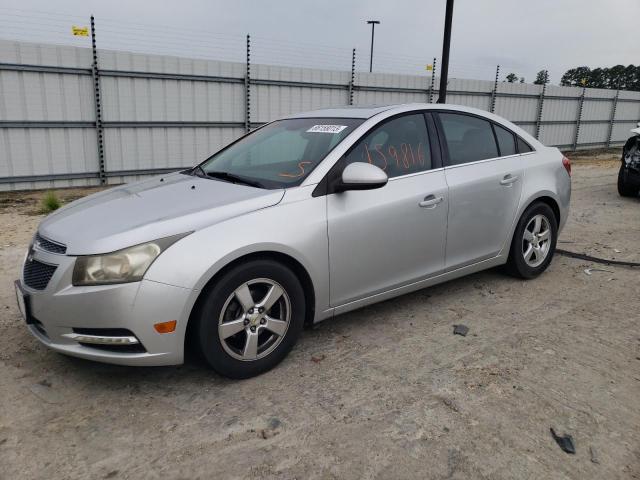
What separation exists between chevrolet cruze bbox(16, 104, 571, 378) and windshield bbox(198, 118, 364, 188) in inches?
0.7

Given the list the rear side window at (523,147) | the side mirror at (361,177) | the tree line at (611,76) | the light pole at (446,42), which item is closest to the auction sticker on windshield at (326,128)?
the side mirror at (361,177)

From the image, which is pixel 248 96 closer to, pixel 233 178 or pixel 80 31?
pixel 80 31

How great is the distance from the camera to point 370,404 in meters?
2.77

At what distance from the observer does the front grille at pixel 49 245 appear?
276 centimetres

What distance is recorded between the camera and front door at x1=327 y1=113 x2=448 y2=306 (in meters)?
3.29

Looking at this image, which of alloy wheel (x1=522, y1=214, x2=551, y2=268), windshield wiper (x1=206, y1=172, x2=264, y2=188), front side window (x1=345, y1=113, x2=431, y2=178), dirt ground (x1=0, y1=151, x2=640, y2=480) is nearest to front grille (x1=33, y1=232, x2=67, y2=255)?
dirt ground (x1=0, y1=151, x2=640, y2=480)

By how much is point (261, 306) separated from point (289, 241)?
0.40m

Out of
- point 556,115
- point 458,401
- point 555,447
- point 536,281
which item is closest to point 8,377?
point 458,401

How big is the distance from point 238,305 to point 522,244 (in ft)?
9.22

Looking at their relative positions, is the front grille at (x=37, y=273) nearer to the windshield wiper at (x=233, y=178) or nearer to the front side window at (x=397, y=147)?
the windshield wiper at (x=233, y=178)

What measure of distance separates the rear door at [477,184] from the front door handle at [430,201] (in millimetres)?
139

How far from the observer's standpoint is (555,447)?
242 cm

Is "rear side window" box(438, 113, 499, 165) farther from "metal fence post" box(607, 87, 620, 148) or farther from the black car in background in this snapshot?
"metal fence post" box(607, 87, 620, 148)

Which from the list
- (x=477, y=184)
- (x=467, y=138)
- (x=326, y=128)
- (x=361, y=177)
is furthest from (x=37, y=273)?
(x=467, y=138)
